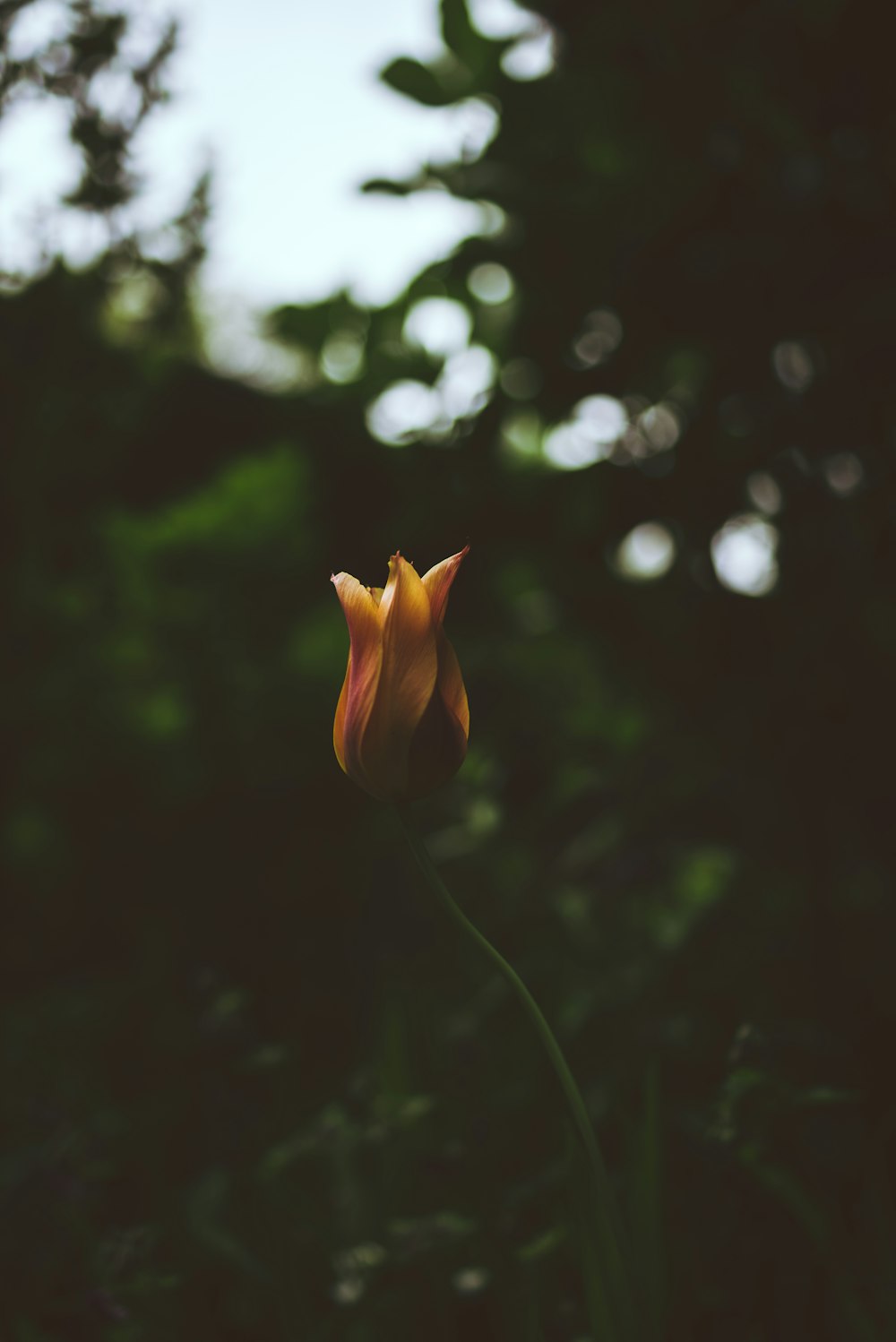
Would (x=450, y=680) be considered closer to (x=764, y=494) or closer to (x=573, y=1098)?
(x=573, y=1098)

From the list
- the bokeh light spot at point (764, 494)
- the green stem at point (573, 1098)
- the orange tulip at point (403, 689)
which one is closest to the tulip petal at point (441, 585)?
the orange tulip at point (403, 689)

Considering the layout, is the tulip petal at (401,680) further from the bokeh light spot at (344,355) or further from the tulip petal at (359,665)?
the bokeh light spot at (344,355)

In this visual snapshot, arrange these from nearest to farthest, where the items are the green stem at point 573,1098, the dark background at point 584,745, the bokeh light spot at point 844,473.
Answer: the green stem at point 573,1098 → the dark background at point 584,745 → the bokeh light spot at point 844,473

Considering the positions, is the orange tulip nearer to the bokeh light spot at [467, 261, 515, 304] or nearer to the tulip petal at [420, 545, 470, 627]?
the tulip petal at [420, 545, 470, 627]

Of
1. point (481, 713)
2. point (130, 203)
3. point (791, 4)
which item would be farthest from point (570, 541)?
point (130, 203)

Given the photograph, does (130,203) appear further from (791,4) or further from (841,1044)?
(841,1044)

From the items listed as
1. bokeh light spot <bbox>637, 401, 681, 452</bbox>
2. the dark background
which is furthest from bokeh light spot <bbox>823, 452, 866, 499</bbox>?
bokeh light spot <bbox>637, 401, 681, 452</bbox>

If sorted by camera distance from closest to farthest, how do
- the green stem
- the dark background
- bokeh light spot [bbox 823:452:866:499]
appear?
the green stem → the dark background → bokeh light spot [bbox 823:452:866:499]
